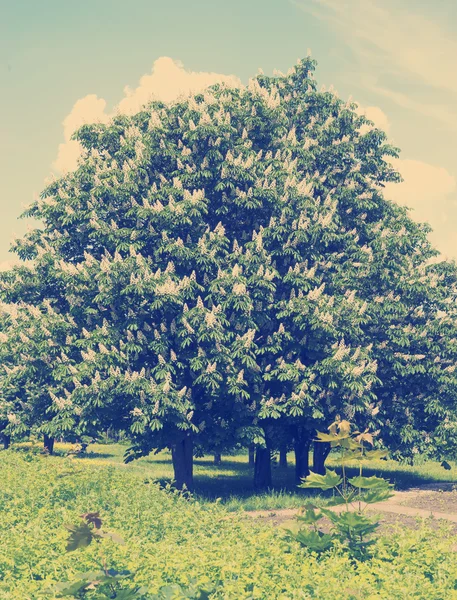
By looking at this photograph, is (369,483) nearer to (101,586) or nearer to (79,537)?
A: (101,586)

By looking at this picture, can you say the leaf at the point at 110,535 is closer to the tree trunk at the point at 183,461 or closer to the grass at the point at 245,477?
the grass at the point at 245,477

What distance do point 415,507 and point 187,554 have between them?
14.0 m

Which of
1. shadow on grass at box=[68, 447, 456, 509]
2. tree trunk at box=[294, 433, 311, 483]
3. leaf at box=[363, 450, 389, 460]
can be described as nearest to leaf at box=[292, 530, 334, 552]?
leaf at box=[363, 450, 389, 460]

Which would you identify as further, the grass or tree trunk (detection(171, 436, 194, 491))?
tree trunk (detection(171, 436, 194, 491))

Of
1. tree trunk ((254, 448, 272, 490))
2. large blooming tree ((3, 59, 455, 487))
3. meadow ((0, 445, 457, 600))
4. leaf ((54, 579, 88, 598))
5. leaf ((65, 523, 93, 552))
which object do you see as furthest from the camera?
tree trunk ((254, 448, 272, 490))

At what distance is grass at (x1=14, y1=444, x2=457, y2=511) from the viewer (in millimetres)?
20656

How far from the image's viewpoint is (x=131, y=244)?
20.2m

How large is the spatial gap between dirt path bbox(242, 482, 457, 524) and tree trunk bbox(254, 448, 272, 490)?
153 inches

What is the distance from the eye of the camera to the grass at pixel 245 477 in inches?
813

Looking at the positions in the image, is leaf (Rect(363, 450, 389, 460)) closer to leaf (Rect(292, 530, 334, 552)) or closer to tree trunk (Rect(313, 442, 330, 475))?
leaf (Rect(292, 530, 334, 552))

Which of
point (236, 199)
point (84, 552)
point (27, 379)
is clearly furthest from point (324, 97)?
point (84, 552)

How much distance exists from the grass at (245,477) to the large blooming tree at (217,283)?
1579 millimetres

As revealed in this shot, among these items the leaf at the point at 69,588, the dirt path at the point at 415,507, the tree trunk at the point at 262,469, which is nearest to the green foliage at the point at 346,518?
the leaf at the point at 69,588

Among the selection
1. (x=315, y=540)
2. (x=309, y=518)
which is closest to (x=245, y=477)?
A: (x=309, y=518)
